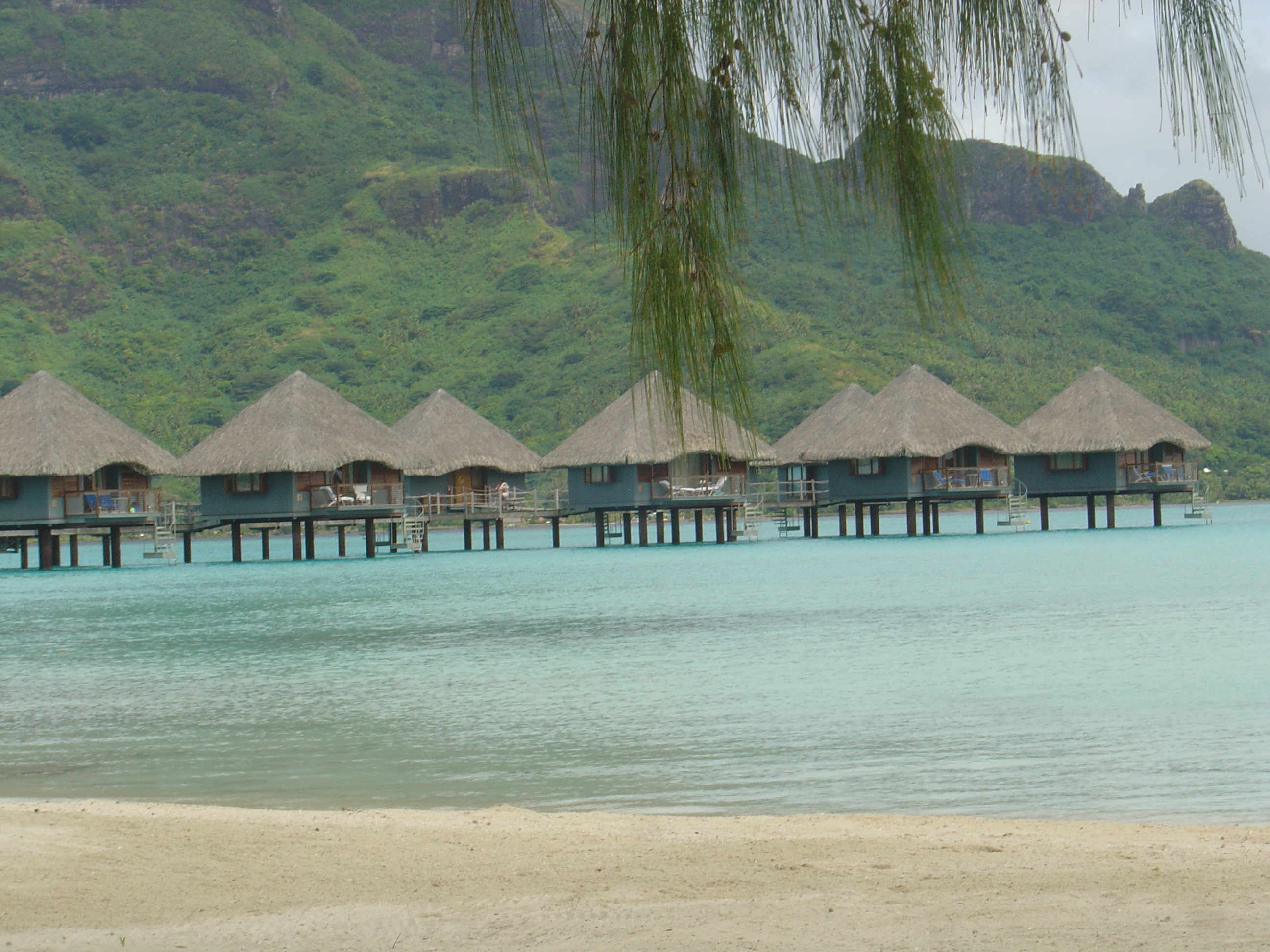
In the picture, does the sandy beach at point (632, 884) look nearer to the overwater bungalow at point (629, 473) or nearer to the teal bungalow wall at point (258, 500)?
the teal bungalow wall at point (258, 500)

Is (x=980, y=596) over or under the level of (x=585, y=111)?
under

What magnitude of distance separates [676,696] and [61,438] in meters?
25.9

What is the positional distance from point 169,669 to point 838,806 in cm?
944

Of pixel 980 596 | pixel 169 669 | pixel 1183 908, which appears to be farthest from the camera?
pixel 980 596

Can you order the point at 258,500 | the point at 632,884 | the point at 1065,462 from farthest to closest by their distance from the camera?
the point at 1065,462, the point at 258,500, the point at 632,884

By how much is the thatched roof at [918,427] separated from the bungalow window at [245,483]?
15.4 meters

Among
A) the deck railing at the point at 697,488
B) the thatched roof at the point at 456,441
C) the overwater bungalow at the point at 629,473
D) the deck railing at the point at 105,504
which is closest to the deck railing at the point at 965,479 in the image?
the overwater bungalow at the point at 629,473

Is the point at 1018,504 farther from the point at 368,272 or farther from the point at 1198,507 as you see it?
the point at 368,272

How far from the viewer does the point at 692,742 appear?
384 inches

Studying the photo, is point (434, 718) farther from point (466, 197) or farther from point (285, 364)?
point (466, 197)

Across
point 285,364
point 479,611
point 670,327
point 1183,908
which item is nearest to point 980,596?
point 479,611

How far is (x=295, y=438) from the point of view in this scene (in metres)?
35.3

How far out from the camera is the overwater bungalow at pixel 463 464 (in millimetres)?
40688

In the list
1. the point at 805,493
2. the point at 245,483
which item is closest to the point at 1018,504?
the point at 805,493
